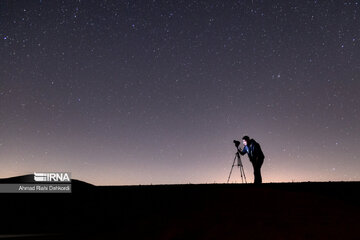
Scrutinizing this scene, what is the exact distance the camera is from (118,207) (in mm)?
6297

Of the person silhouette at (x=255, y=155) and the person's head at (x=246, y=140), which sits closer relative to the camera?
the person silhouette at (x=255, y=155)

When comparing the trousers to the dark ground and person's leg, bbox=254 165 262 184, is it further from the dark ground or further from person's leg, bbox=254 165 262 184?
the dark ground

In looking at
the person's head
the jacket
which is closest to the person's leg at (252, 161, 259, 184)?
the jacket

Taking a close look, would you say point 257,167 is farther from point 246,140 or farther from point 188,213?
point 188,213

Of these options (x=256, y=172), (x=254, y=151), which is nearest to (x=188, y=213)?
(x=256, y=172)

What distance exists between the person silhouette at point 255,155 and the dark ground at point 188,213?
1394mm

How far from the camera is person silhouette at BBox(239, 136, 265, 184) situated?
29.0 feet

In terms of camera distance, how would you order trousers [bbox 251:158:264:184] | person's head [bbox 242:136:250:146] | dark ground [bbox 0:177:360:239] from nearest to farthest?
dark ground [bbox 0:177:360:239], trousers [bbox 251:158:264:184], person's head [bbox 242:136:250:146]

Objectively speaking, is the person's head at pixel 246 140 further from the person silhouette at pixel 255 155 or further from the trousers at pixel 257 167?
the trousers at pixel 257 167

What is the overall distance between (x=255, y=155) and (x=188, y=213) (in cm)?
419

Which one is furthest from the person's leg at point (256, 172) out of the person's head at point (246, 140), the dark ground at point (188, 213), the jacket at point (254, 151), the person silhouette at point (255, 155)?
the dark ground at point (188, 213)

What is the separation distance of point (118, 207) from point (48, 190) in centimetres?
256

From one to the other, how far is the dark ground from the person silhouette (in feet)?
4.57

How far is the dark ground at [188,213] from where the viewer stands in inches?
177
